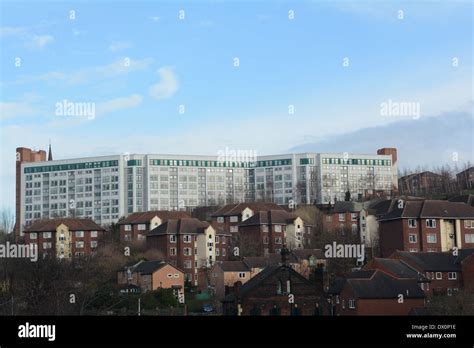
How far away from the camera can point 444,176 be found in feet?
358

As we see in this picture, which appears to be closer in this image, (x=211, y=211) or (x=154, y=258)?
(x=154, y=258)

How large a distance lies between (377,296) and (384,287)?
2.91ft

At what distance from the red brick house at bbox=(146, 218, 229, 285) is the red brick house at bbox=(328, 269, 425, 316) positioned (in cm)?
2706

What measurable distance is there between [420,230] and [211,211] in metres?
40.1

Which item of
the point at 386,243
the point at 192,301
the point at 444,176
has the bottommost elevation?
the point at 192,301

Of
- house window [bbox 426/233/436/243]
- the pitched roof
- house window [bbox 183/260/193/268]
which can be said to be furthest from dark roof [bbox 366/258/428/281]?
the pitched roof

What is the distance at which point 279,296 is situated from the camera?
170ft

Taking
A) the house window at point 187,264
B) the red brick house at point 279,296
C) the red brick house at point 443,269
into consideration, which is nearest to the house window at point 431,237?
the red brick house at point 443,269

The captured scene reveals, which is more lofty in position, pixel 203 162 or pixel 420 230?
pixel 203 162

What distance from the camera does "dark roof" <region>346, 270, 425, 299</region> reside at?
167 ft

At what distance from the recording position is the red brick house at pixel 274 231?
3214 inches
